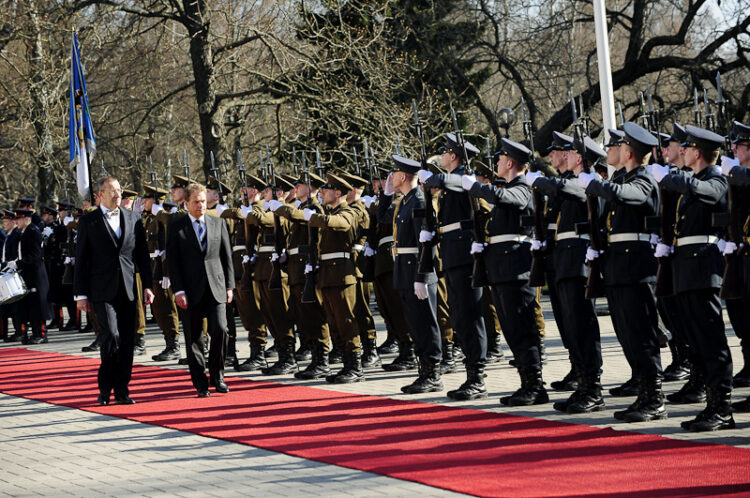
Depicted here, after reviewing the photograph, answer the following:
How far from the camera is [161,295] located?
13297mm

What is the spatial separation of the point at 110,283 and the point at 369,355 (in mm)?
3139

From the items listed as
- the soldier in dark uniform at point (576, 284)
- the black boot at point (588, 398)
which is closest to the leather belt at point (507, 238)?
the soldier in dark uniform at point (576, 284)

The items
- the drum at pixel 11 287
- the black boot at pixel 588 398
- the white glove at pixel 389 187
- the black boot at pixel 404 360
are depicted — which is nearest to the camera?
the black boot at pixel 588 398

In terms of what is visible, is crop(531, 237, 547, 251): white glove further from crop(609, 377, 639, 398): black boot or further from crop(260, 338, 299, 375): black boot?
crop(260, 338, 299, 375): black boot

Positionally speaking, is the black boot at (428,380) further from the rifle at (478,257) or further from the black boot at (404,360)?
the black boot at (404,360)

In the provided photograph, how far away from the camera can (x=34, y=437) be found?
8227 millimetres

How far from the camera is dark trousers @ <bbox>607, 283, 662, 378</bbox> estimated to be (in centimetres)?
751

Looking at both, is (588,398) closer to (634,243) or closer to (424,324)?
(634,243)

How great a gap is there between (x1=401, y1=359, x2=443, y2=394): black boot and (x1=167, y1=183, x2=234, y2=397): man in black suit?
5.81 feet

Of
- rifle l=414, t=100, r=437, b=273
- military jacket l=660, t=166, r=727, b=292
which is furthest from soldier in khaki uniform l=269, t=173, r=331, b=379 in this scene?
military jacket l=660, t=166, r=727, b=292

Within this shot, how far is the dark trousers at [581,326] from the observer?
805 cm

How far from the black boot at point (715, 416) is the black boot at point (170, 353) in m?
7.35

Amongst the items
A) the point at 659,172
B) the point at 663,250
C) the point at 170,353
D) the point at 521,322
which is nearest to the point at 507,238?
the point at 521,322

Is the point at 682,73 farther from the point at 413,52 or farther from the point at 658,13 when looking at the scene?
the point at 413,52
